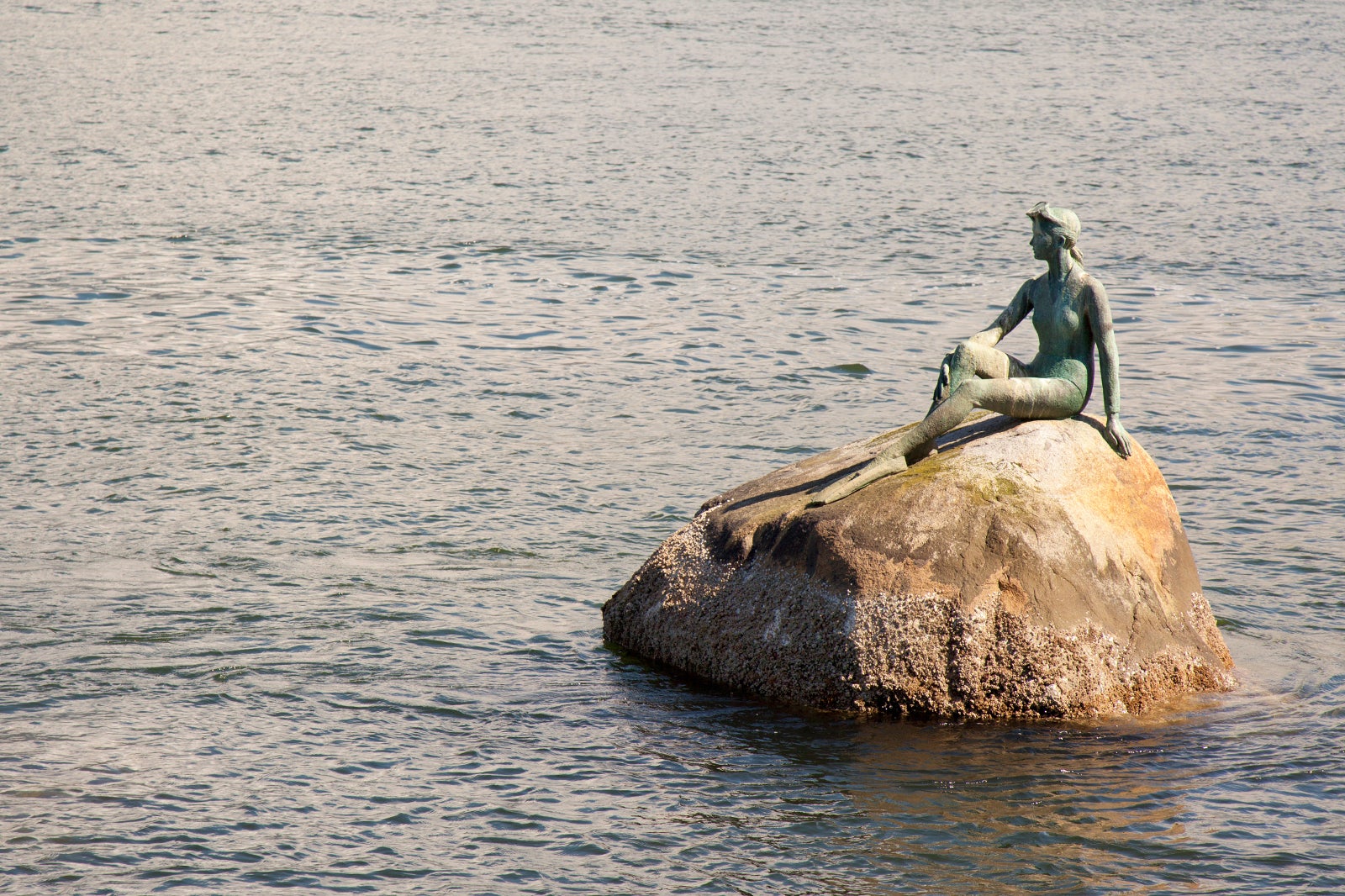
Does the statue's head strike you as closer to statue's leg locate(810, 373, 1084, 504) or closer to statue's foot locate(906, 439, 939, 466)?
statue's leg locate(810, 373, 1084, 504)

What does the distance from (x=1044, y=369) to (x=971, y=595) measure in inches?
65.2

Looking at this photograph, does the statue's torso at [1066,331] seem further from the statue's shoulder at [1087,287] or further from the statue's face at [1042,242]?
the statue's face at [1042,242]

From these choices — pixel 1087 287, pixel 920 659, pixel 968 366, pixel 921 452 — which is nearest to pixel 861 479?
pixel 921 452

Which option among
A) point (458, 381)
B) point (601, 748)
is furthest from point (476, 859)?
point (458, 381)

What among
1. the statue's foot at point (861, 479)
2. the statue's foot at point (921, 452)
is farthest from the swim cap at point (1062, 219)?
the statue's foot at point (861, 479)

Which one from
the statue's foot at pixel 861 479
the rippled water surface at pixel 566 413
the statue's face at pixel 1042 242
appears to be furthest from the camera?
the statue's face at pixel 1042 242

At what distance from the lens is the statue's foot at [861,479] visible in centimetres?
805

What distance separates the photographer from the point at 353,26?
3219 cm

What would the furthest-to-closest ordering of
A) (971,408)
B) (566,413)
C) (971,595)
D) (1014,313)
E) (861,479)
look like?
(566,413), (1014,313), (971,408), (861,479), (971,595)

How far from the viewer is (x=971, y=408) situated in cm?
828

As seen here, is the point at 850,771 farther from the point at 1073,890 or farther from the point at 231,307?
the point at 231,307

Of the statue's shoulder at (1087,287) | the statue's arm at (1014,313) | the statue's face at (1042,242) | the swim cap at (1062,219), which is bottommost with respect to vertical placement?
the statue's arm at (1014,313)

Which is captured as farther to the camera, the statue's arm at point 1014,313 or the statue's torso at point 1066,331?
the statue's arm at point 1014,313

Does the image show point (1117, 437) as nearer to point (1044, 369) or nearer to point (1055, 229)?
point (1044, 369)
